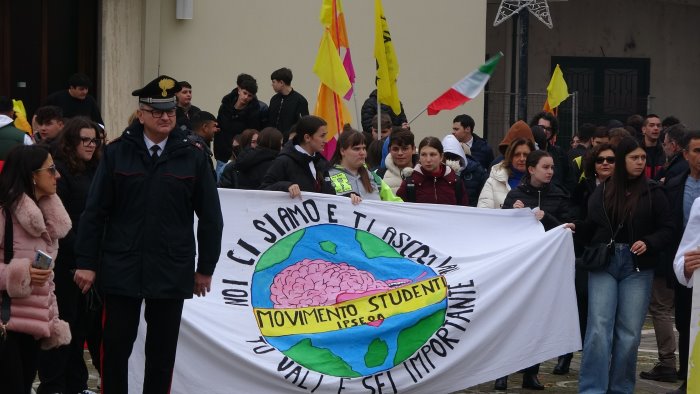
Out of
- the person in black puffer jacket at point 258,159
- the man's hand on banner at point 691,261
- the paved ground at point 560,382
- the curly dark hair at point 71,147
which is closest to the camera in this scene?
the man's hand on banner at point 691,261

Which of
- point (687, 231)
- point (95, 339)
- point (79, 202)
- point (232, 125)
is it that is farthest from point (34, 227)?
point (232, 125)

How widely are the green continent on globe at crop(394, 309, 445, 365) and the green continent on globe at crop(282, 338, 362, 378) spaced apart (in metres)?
0.36

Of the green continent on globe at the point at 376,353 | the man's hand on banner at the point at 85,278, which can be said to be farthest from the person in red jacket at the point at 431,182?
the man's hand on banner at the point at 85,278

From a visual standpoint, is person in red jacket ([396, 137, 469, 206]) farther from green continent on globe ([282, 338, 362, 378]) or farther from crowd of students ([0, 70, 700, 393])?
green continent on globe ([282, 338, 362, 378])

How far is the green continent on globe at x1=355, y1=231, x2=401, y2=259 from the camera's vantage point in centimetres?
963

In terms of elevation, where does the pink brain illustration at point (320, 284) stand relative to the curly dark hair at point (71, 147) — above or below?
below

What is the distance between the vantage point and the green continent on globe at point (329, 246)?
31.3ft

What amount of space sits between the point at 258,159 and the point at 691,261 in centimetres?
521

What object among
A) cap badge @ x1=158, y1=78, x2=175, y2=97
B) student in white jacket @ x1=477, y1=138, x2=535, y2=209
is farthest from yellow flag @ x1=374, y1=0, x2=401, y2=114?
cap badge @ x1=158, y1=78, x2=175, y2=97

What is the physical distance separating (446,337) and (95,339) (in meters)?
2.45

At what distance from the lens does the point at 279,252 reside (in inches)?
374

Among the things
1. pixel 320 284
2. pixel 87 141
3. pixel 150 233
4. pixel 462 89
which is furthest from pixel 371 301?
pixel 462 89

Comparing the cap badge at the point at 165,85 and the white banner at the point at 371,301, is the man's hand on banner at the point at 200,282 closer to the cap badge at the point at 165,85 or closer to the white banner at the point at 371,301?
the cap badge at the point at 165,85

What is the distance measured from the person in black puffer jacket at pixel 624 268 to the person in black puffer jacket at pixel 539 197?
60 centimetres
